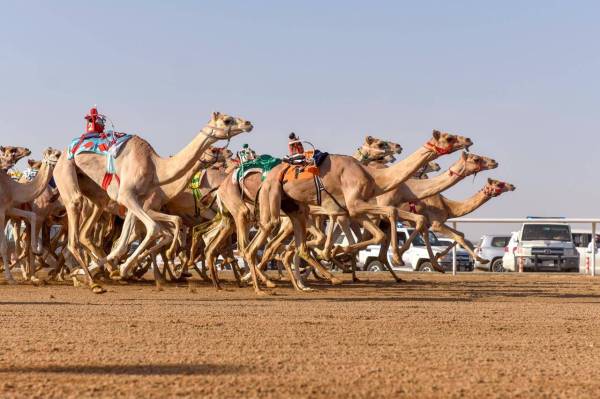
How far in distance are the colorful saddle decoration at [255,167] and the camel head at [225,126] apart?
4.84 ft

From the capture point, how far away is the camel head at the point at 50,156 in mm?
23372

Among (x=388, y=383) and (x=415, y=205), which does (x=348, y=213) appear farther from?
(x=388, y=383)

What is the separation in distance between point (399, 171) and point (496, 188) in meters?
8.55

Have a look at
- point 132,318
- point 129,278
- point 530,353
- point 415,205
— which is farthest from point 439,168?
point 530,353

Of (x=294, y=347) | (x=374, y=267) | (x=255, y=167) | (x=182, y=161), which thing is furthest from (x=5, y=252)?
(x=374, y=267)

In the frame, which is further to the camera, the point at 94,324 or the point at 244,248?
the point at 244,248

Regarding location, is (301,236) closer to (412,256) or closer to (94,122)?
(94,122)

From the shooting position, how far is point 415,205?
26656 mm

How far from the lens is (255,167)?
19953mm

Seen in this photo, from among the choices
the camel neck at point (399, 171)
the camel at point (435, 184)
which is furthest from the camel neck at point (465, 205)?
the camel neck at point (399, 171)

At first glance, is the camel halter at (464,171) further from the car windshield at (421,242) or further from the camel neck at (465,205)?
the car windshield at (421,242)

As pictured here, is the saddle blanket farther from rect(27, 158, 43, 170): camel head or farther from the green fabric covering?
rect(27, 158, 43, 170): camel head

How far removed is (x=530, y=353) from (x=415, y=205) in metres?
17.0

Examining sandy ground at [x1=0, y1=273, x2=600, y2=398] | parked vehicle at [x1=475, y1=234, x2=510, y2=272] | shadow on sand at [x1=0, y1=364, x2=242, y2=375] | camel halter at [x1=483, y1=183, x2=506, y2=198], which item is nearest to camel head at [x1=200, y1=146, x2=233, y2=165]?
sandy ground at [x1=0, y1=273, x2=600, y2=398]
